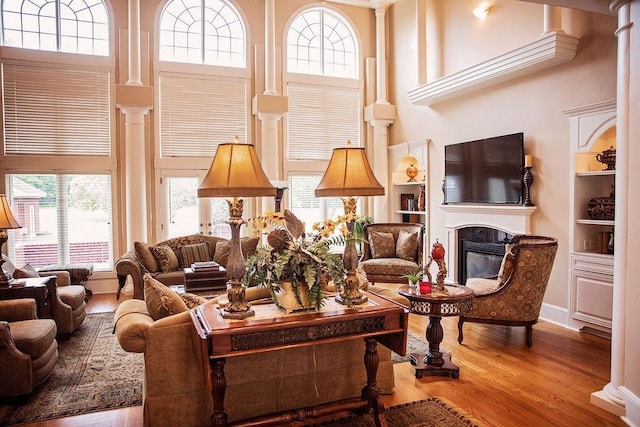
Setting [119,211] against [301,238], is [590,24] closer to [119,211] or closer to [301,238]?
[301,238]

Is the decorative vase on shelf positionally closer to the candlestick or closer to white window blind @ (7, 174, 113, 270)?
the candlestick

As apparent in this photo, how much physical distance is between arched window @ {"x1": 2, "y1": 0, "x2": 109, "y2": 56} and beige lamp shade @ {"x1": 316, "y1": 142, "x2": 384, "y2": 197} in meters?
5.95

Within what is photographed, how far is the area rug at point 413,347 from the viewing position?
399 centimetres

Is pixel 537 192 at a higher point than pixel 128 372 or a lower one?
higher

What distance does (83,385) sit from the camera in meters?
3.48

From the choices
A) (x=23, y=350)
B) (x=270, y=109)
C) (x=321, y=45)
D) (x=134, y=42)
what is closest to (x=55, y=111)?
(x=134, y=42)

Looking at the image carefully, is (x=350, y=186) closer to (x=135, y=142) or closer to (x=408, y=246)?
(x=408, y=246)

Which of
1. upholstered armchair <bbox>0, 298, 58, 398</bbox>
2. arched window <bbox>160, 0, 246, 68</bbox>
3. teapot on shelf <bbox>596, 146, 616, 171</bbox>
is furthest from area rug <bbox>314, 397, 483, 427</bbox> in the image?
arched window <bbox>160, 0, 246, 68</bbox>

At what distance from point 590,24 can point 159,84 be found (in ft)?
20.0

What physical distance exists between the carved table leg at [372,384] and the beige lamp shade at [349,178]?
0.96 m

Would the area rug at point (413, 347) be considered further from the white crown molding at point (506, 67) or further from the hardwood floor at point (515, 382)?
the white crown molding at point (506, 67)

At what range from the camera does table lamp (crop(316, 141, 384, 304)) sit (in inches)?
106

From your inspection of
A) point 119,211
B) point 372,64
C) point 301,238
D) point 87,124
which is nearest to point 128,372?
point 301,238

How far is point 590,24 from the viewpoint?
15.2 ft
